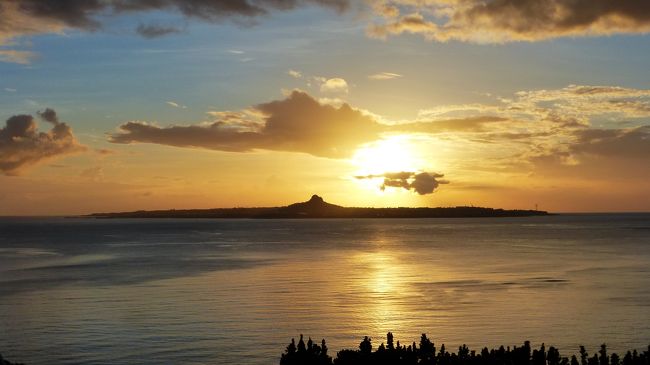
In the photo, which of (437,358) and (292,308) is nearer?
(437,358)

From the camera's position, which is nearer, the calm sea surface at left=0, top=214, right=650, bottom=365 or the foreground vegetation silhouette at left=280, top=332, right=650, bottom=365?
the foreground vegetation silhouette at left=280, top=332, right=650, bottom=365

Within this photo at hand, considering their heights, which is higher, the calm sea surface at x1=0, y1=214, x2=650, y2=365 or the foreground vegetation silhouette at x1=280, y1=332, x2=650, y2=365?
the foreground vegetation silhouette at x1=280, y1=332, x2=650, y2=365

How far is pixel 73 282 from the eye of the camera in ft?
238

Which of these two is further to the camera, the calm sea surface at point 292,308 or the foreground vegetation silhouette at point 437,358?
the calm sea surface at point 292,308

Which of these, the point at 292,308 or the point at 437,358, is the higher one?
the point at 437,358

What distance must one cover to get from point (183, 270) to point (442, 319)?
47383 millimetres

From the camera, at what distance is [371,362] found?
28.7 metres

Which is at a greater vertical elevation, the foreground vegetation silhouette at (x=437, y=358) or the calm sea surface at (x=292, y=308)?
the foreground vegetation silhouette at (x=437, y=358)

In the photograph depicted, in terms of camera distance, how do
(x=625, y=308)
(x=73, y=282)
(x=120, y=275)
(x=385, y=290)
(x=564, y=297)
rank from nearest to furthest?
(x=625, y=308), (x=564, y=297), (x=385, y=290), (x=73, y=282), (x=120, y=275)

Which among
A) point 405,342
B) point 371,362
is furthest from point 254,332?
point 371,362

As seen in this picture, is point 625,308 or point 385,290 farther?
point 385,290

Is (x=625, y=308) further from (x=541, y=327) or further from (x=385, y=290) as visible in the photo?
(x=385, y=290)

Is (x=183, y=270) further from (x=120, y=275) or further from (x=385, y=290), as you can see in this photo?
(x=385, y=290)

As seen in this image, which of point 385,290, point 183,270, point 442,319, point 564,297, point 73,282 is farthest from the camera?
point 183,270
